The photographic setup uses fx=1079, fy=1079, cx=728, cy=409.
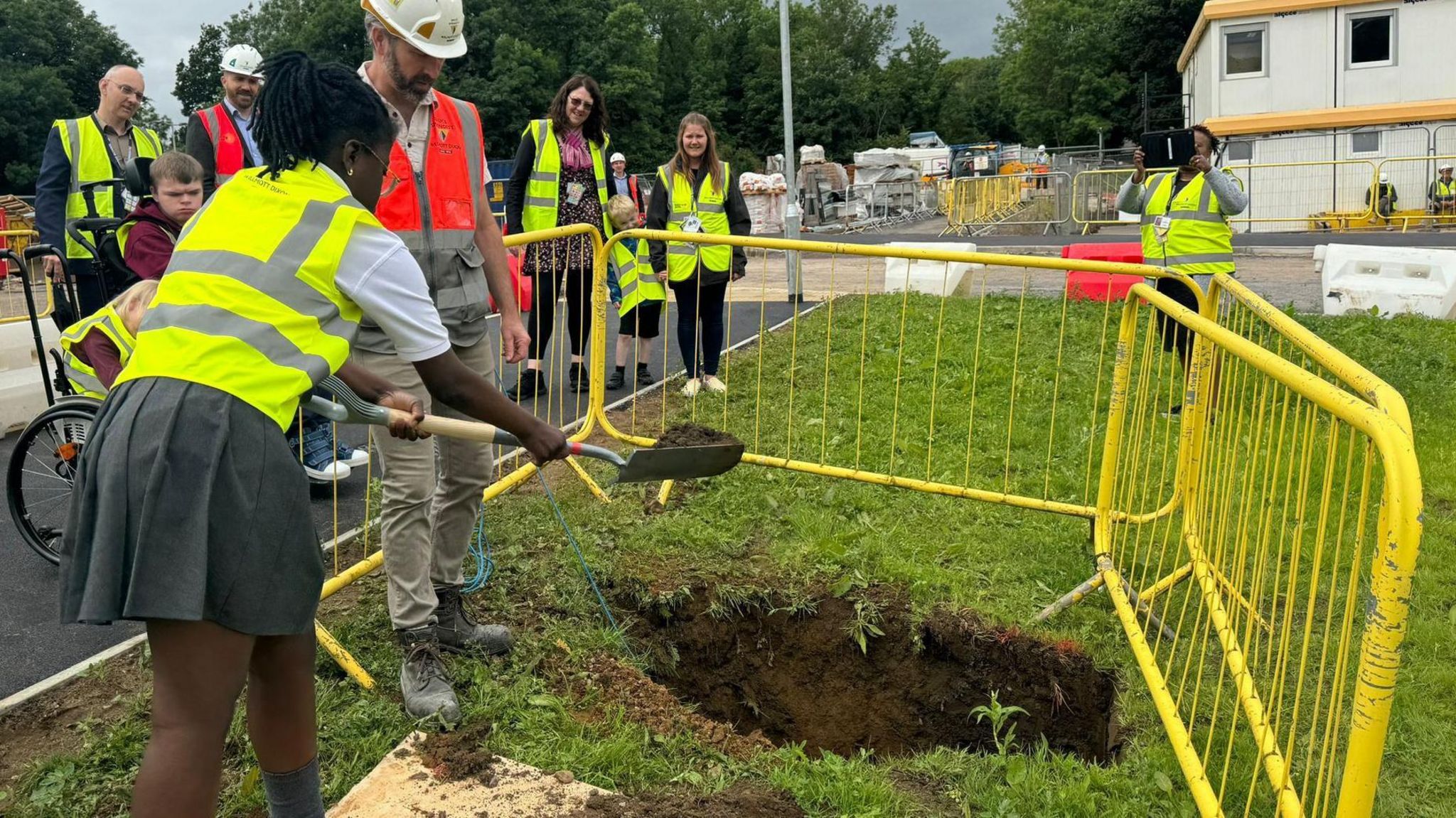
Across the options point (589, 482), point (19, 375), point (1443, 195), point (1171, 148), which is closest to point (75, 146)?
point (19, 375)

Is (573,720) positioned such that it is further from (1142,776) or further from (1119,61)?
(1119,61)

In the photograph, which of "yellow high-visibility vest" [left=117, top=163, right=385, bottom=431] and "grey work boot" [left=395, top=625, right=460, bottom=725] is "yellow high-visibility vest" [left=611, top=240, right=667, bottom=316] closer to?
"grey work boot" [left=395, top=625, right=460, bottom=725]

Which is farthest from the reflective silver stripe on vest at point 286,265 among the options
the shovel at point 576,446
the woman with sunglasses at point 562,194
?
the woman with sunglasses at point 562,194

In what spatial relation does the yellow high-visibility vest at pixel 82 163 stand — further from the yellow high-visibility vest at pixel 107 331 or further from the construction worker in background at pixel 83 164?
the yellow high-visibility vest at pixel 107 331

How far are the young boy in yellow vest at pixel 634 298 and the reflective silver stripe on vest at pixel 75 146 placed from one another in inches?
125

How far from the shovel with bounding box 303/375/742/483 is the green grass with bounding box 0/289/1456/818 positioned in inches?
33.4

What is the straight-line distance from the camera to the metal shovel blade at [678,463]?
10.5 ft

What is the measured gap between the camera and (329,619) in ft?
13.2

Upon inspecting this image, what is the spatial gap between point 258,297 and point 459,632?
1.94 m

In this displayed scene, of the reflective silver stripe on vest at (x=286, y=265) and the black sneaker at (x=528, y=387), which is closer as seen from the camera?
the reflective silver stripe on vest at (x=286, y=265)

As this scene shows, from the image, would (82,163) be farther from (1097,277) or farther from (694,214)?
(1097,277)

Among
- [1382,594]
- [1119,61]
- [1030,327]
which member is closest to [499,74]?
[1119,61]

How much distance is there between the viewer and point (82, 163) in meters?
6.45

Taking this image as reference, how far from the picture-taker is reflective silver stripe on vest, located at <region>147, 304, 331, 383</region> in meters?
2.12
